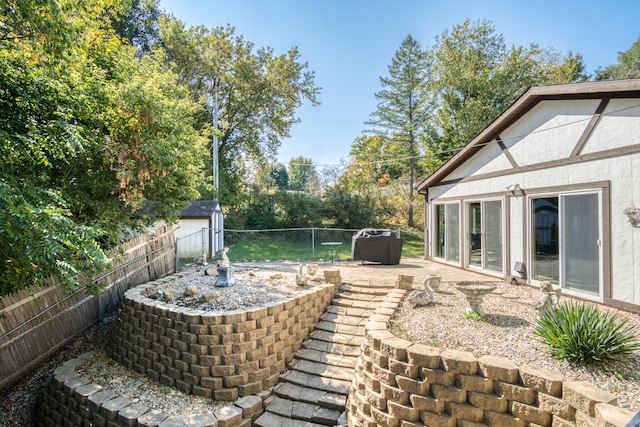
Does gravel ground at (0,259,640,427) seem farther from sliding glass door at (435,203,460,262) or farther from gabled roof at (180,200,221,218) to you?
gabled roof at (180,200,221,218)

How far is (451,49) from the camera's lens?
63.7 feet

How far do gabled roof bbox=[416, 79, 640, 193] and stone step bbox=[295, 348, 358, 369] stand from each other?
5.85 meters

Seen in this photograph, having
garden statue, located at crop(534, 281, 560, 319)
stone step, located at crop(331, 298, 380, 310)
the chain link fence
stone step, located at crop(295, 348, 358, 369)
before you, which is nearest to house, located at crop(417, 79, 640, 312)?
garden statue, located at crop(534, 281, 560, 319)

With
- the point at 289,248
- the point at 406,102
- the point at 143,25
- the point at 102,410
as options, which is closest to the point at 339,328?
the point at 102,410

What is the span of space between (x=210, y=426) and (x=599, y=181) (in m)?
6.98

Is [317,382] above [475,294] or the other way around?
the other way around

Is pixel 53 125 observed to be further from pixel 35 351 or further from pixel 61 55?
pixel 35 351

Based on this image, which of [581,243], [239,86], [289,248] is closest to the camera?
[581,243]

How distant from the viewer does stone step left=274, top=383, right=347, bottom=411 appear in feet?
13.5

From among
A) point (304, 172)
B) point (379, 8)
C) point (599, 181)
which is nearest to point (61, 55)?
point (599, 181)

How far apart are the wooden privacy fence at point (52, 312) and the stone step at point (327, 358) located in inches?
135

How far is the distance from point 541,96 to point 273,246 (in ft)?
37.9

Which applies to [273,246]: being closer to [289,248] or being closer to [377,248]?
[289,248]

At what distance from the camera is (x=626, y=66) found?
67.5 ft
